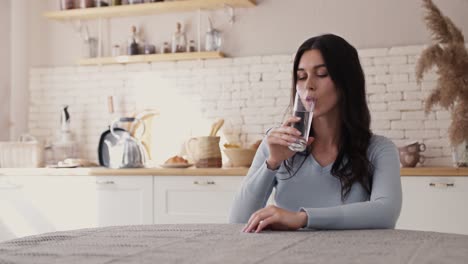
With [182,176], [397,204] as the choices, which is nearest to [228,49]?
[182,176]

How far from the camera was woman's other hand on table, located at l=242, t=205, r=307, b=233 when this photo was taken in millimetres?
1614

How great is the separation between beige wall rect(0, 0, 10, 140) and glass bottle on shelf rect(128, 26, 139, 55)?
3.11 feet

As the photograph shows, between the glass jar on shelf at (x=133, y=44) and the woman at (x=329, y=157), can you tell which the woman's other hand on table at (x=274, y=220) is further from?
the glass jar on shelf at (x=133, y=44)

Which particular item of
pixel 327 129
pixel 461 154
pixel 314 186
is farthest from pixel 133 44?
pixel 314 186

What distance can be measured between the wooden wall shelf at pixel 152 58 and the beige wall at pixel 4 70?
1.83 feet

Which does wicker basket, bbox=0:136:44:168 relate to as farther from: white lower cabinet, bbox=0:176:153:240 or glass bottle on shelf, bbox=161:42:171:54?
glass bottle on shelf, bbox=161:42:171:54

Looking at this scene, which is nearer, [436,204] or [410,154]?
[436,204]

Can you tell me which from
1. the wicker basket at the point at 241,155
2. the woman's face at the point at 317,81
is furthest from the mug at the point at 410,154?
the woman's face at the point at 317,81

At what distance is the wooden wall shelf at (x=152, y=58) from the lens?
471cm

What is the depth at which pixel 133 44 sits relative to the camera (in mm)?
4918

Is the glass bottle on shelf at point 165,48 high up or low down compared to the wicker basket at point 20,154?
up

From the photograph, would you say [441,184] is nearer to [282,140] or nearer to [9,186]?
[282,140]

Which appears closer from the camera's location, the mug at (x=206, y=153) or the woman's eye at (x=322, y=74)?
the woman's eye at (x=322, y=74)

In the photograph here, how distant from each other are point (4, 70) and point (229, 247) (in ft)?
13.7
